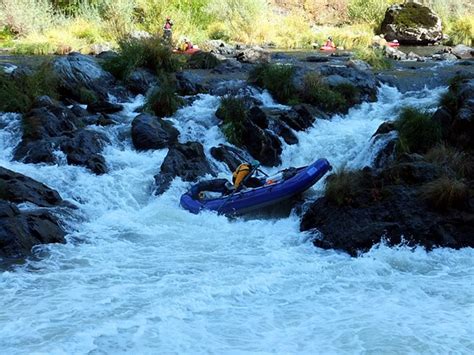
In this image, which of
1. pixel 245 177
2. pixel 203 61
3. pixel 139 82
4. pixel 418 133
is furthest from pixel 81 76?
pixel 418 133

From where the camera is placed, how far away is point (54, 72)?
487 inches

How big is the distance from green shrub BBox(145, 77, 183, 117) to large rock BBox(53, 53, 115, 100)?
3.95ft

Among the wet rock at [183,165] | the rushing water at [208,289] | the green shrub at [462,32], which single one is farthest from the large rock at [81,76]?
the green shrub at [462,32]

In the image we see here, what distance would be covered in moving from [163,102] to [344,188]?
5.28m

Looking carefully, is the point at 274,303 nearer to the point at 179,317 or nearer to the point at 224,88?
the point at 179,317

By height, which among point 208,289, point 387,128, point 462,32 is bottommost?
point 462,32

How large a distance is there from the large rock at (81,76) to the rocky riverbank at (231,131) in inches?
1.1

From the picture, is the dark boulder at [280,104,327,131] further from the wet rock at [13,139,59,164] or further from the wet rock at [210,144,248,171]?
the wet rock at [13,139,59,164]

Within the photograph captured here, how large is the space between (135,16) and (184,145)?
47.8 ft

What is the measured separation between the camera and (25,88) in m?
11.6

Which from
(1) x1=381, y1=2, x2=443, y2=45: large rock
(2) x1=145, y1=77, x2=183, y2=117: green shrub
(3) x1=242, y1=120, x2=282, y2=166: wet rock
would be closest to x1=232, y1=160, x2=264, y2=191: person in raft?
(3) x1=242, y1=120, x2=282, y2=166: wet rock

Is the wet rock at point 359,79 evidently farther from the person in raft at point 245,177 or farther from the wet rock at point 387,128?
the person in raft at point 245,177

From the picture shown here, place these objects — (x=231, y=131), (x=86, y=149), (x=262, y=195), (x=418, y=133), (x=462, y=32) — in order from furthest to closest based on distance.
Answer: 1. (x=462, y=32)
2. (x=231, y=131)
3. (x=86, y=149)
4. (x=418, y=133)
5. (x=262, y=195)

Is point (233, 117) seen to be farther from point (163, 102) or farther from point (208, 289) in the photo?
point (208, 289)
